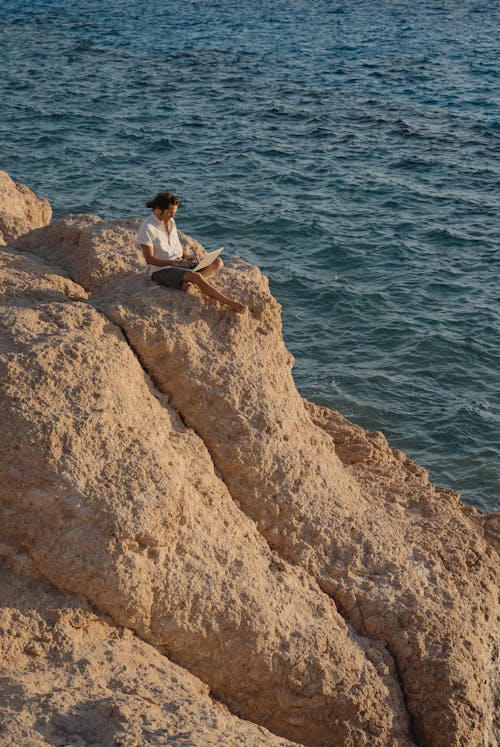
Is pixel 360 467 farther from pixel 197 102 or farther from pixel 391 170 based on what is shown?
pixel 197 102

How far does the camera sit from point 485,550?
8664mm

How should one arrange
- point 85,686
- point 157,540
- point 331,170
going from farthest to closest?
point 331,170 → point 157,540 → point 85,686

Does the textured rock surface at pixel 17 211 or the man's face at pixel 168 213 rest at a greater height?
the man's face at pixel 168 213

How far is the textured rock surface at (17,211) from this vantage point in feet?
31.4

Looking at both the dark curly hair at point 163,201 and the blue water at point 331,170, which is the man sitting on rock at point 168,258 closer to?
the dark curly hair at point 163,201

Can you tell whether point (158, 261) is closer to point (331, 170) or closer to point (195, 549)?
point (195, 549)

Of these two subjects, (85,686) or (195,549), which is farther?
(195,549)

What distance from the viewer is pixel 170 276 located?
7.76 meters

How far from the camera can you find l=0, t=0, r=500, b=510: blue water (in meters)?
14.2

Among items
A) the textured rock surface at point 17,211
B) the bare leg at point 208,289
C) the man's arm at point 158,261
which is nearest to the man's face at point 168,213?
the man's arm at point 158,261

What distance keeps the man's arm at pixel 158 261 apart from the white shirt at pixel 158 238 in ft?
0.11

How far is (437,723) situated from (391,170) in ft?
56.2

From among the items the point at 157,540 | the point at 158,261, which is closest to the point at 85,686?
the point at 157,540

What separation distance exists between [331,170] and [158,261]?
1524 cm
